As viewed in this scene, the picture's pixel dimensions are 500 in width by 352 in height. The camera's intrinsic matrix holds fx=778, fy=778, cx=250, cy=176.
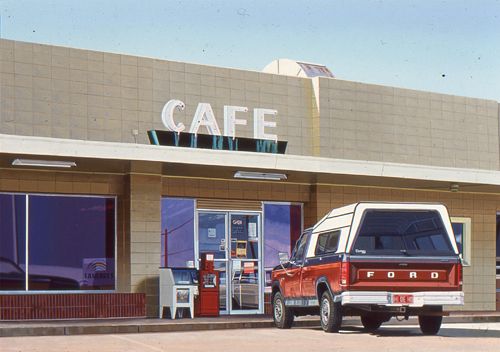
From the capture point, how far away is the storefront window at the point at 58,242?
1775 cm

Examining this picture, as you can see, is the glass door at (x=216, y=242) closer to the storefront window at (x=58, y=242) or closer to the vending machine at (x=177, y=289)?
the vending machine at (x=177, y=289)

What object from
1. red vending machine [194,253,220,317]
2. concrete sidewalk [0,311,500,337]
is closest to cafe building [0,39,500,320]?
red vending machine [194,253,220,317]

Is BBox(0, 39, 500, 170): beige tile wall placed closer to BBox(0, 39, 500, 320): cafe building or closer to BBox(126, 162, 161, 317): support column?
BBox(0, 39, 500, 320): cafe building

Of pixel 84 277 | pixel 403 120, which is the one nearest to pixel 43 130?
pixel 84 277

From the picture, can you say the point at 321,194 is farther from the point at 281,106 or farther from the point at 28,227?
the point at 28,227

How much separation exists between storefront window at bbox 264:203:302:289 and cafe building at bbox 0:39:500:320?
1.7 inches

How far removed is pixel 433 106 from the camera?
939 inches

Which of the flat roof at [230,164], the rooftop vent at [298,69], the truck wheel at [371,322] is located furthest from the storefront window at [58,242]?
the rooftop vent at [298,69]

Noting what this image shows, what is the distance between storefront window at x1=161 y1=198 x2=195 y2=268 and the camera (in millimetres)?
19500

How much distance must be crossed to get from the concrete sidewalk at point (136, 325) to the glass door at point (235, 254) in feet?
2.89

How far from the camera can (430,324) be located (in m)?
14.7

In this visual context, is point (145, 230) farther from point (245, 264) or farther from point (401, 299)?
point (401, 299)

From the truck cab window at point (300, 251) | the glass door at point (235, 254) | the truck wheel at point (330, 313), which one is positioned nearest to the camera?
the truck wheel at point (330, 313)

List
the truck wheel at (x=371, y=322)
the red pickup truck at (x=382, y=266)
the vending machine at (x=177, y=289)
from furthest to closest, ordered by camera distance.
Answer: the vending machine at (x=177, y=289) → the truck wheel at (x=371, y=322) → the red pickup truck at (x=382, y=266)
